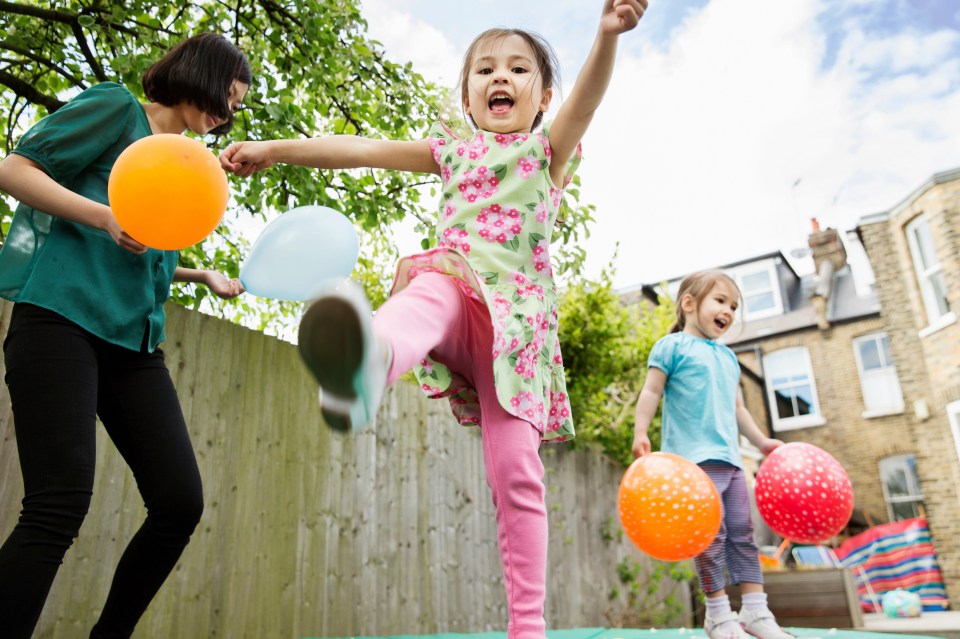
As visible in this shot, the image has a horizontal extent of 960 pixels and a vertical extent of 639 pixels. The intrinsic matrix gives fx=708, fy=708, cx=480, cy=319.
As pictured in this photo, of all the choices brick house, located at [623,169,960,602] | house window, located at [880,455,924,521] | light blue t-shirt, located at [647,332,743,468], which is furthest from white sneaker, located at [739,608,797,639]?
house window, located at [880,455,924,521]

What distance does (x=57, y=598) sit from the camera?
8.98 ft

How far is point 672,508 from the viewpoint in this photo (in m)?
2.60

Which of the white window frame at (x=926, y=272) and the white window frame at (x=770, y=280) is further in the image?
the white window frame at (x=770, y=280)

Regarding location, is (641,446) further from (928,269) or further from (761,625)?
(928,269)

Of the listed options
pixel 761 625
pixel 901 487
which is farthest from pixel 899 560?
pixel 761 625

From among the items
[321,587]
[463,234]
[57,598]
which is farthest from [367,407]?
[321,587]

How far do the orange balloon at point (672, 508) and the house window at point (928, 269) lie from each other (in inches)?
429

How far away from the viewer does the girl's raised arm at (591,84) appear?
1.47 meters

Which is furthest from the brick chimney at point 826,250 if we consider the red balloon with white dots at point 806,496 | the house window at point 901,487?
the red balloon with white dots at point 806,496

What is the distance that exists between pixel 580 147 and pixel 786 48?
7127mm

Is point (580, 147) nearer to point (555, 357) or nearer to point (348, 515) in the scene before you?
point (555, 357)

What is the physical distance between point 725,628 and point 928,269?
37.1ft

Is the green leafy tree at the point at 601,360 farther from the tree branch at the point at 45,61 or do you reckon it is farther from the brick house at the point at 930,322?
the brick house at the point at 930,322

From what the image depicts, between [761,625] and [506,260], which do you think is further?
[761,625]
